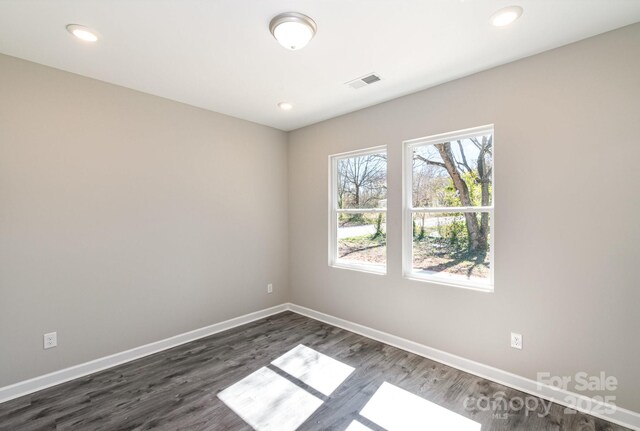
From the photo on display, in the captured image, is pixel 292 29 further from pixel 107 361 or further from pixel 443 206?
pixel 107 361

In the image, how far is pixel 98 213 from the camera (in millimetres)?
2709

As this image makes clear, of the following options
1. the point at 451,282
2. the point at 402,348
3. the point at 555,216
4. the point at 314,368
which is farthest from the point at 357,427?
the point at 555,216

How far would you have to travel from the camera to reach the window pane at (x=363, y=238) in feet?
11.3

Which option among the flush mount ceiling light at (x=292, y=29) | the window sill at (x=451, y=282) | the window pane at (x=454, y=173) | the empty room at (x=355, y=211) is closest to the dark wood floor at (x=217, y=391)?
the empty room at (x=355, y=211)

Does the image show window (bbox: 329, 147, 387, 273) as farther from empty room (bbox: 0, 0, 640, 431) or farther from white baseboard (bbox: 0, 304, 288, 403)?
white baseboard (bbox: 0, 304, 288, 403)

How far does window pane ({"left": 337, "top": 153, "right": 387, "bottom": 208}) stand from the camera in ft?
11.3

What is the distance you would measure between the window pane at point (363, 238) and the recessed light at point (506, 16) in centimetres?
203

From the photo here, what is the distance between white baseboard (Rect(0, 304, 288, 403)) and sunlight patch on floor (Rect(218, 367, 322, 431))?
114cm

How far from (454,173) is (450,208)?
0.35 m

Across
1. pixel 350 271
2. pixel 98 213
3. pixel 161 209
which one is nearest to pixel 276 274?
pixel 350 271

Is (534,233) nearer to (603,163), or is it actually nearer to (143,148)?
(603,163)

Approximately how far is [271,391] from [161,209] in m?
2.16

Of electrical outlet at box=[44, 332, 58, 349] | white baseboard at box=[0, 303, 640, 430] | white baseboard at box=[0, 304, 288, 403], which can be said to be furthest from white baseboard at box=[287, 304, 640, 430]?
electrical outlet at box=[44, 332, 58, 349]

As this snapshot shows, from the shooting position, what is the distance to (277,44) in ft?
7.09
